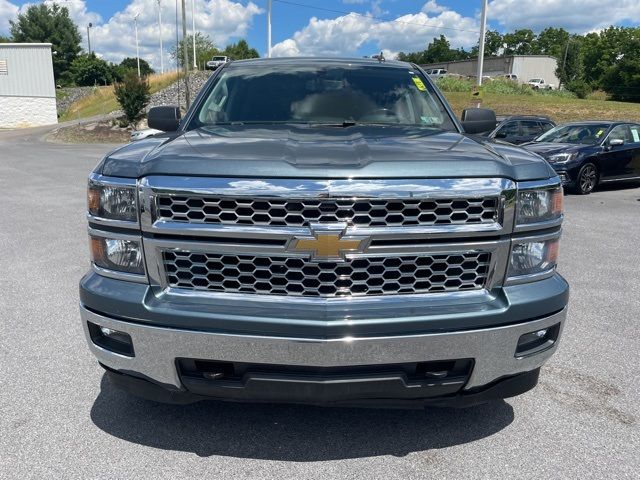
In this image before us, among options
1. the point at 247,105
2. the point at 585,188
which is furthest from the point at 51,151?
the point at 247,105

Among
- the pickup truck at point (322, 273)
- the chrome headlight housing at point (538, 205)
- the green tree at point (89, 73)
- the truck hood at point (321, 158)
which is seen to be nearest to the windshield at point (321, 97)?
the truck hood at point (321, 158)

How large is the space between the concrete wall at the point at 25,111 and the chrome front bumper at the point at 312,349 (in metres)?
45.4

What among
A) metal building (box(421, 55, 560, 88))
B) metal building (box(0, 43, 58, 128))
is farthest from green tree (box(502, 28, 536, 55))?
metal building (box(0, 43, 58, 128))

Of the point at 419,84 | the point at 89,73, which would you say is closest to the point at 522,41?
the point at 89,73

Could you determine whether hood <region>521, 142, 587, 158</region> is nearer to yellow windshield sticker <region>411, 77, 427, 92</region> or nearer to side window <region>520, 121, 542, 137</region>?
side window <region>520, 121, 542, 137</region>

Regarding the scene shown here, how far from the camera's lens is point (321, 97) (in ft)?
12.4

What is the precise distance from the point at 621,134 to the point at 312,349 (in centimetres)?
1244

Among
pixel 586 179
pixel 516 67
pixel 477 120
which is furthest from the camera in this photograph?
pixel 516 67

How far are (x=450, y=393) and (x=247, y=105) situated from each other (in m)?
2.30

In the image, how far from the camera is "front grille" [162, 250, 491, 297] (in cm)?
233

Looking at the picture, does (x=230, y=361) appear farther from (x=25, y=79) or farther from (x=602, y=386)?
(x=25, y=79)

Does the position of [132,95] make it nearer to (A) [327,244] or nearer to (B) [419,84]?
(B) [419,84]

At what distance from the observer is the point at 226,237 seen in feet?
7.57

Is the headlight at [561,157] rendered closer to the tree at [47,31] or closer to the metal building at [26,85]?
the metal building at [26,85]
